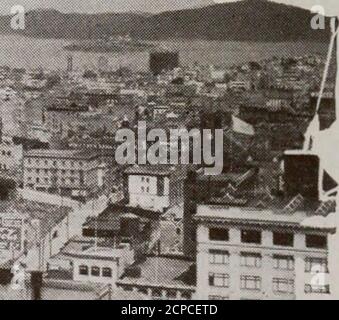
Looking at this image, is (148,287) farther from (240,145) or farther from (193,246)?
(240,145)

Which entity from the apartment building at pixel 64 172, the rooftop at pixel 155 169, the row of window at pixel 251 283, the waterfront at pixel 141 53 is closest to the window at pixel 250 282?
the row of window at pixel 251 283

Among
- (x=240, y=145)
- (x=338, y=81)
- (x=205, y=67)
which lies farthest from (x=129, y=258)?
(x=338, y=81)

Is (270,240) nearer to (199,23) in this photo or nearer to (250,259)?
(250,259)

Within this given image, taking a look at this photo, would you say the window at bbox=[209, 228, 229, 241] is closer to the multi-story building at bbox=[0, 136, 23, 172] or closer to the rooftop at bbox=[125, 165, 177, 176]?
the rooftop at bbox=[125, 165, 177, 176]

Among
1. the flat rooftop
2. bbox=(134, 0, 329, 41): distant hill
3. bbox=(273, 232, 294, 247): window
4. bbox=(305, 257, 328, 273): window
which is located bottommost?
bbox=(305, 257, 328, 273): window

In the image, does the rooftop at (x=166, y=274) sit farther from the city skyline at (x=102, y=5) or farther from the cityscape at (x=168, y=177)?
the city skyline at (x=102, y=5)

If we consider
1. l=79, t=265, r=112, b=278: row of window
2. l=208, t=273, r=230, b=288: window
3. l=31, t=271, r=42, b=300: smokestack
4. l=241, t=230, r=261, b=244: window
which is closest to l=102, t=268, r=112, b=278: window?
l=79, t=265, r=112, b=278: row of window
